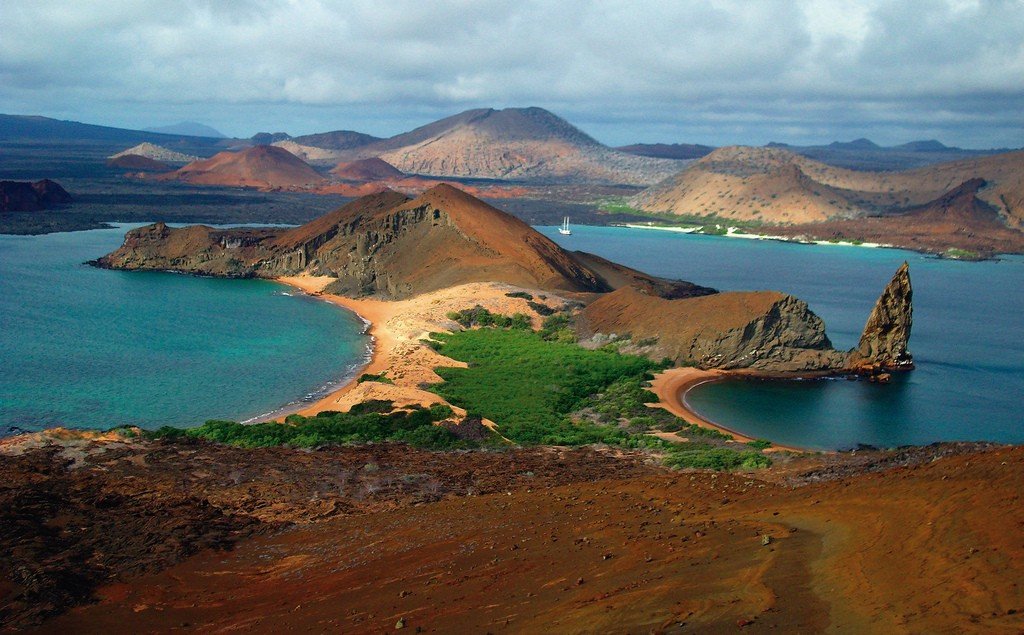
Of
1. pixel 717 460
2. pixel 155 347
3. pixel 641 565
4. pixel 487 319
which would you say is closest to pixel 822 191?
pixel 487 319

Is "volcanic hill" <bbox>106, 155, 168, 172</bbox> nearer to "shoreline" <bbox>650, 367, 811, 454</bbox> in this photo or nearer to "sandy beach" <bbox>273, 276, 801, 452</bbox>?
"sandy beach" <bbox>273, 276, 801, 452</bbox>

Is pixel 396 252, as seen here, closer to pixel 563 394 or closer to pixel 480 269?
pixel 480 269

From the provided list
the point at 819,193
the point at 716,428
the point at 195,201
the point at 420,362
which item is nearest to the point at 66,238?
the point at 195,201

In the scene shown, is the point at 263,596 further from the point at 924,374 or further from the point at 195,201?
the point at 195,201

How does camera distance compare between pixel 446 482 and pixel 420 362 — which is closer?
pixel 446 482

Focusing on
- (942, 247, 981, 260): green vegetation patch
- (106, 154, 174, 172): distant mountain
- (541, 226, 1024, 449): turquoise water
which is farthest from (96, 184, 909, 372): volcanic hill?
(106, 154, 174, 172): distant mountain

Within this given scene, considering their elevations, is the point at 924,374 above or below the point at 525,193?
below
